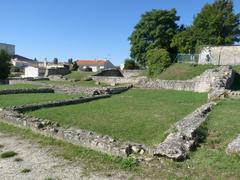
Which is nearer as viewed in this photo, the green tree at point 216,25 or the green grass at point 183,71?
the green grass at point 183,71

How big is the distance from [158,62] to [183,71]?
4.68m

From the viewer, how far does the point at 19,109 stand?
1672cm

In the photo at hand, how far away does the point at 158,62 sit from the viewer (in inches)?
1443

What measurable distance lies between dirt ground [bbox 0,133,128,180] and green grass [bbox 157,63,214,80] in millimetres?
22996

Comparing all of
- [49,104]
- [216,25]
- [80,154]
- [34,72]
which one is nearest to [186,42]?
[216,25]

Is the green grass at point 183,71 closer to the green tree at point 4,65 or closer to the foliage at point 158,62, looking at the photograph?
the foliage at point 158,62

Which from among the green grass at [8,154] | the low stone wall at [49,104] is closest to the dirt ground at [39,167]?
the green grass at [8,154]

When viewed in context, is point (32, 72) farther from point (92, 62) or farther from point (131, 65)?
point (92, 62)

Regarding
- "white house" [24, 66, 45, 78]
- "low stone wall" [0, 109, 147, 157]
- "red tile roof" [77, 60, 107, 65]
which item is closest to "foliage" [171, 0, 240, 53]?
"low stone wall" [0, 109, 147, 157]

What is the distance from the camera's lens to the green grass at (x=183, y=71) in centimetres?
3120

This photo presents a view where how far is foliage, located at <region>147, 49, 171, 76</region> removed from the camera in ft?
118

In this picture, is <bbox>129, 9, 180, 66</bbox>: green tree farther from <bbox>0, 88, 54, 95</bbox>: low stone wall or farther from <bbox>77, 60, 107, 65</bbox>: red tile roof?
<bbox>77, 60, 107, 65</bbox>: red tile roof

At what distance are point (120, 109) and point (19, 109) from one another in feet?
17.9

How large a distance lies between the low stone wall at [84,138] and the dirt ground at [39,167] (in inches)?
37.3
